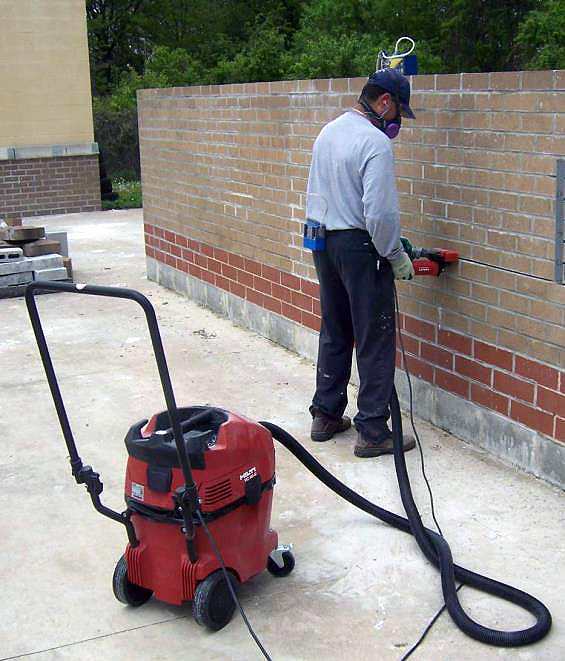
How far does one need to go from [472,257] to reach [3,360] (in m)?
3.93

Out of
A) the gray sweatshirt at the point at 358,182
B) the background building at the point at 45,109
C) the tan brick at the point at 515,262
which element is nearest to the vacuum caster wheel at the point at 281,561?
the gray sweatshirt at the point at 358,182

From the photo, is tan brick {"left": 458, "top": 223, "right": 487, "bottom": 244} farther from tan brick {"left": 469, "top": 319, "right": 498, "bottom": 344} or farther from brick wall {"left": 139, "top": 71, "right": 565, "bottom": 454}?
tan brick {"left": 469, "top": 319, "right": 498, "bottom": 344}

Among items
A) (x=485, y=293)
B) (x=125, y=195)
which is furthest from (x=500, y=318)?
(x=125, y=195)

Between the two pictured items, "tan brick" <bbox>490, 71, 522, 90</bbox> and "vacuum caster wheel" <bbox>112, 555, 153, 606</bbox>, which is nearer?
"vacuum caster wheel" <bbox>112, 555, 153, 606</bbox>

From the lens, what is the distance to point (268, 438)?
3.76 meters

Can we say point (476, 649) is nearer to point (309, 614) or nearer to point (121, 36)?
point (309, 614)

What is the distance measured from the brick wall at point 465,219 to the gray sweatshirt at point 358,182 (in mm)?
542

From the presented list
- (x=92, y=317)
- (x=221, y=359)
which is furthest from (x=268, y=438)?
(x=92, y=317)

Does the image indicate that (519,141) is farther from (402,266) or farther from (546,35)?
(546,35)

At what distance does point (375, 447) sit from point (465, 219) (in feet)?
4.33

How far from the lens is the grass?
58.3ft

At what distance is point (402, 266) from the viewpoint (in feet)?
16.3

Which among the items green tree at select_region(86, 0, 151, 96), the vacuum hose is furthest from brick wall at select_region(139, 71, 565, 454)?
green tree at select_region(86, 0, 151, 96)

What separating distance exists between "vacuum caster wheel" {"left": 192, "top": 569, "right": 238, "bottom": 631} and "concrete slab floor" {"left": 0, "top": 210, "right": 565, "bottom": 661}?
59mm
